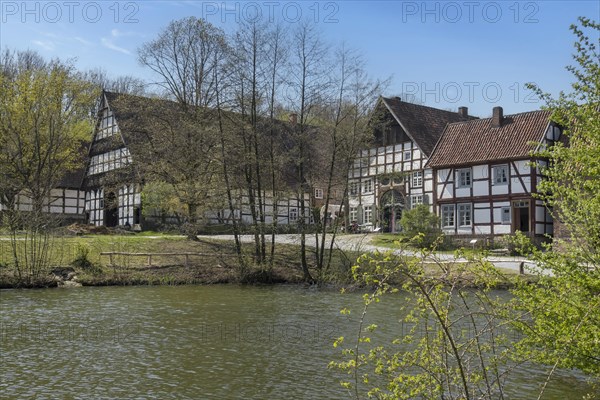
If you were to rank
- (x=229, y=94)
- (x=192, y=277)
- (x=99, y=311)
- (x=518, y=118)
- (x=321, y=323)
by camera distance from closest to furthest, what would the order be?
(x=321, y=323) < (x=99, y=311) < (x=192, y=277) < (x=229, y=94) < (x=518, y=118)

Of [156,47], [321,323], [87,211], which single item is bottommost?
[321,323]

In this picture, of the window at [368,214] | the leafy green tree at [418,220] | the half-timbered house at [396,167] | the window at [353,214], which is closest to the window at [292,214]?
the window at [353,214]

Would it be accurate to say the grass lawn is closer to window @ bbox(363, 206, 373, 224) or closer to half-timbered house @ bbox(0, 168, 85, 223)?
window @ bbox(363, 206, 373, 224)

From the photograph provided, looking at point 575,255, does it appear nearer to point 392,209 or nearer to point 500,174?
point 500,174

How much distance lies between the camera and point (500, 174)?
124 ft

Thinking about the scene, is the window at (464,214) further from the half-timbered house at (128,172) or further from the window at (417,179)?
the half-timbered house at (128,172)

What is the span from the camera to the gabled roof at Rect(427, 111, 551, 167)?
1446 inches

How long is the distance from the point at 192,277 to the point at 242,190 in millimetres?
5597

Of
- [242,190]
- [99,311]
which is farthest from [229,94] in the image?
[99,311]

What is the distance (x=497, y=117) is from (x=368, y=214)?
12179 millimetres

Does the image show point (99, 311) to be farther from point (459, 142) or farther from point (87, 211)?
point (87, 211)

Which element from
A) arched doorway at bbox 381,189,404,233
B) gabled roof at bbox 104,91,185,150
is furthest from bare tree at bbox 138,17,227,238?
arched doorway at bbox 381,189,404,233

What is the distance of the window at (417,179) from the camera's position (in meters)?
42.9

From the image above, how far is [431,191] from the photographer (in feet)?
137
